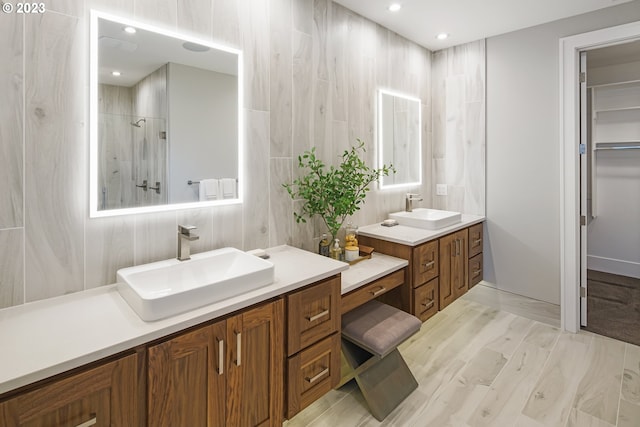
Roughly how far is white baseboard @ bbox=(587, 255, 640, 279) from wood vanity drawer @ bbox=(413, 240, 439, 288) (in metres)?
3.02

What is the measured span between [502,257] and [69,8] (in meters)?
3.47

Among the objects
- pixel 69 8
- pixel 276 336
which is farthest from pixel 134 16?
pixel 276 336

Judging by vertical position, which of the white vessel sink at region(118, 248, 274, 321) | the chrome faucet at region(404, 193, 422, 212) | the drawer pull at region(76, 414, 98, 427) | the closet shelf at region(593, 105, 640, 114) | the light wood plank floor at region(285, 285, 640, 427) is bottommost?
the light wood plank floor at region(285, 285, 640, 427)

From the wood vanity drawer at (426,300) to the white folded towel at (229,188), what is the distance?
136 cm

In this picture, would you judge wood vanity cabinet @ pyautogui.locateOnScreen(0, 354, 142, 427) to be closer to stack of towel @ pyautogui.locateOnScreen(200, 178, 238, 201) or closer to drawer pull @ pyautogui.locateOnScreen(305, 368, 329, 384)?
drawer pull @ pyautogui.locateOnScreen(305, 368, 329, 384)

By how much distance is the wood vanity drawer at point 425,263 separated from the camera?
7.45 feet

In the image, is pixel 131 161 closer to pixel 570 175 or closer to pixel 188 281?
pixel 188 281

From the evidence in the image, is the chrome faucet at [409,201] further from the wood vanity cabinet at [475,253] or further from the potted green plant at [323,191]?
the potted green plant at [323,191]

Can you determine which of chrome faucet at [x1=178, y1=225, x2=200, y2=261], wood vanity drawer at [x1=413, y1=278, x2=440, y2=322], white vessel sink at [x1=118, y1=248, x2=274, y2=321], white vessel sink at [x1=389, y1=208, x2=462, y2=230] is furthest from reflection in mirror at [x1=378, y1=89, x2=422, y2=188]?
chrome faucet at [x1=178, y1=225, x2=200, y2=261]

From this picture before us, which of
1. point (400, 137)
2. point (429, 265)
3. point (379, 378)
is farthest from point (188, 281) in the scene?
point (400, 137)

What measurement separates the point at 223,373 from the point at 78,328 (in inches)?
20.0

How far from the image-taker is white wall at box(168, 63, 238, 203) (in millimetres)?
1673

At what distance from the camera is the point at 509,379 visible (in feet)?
7.19

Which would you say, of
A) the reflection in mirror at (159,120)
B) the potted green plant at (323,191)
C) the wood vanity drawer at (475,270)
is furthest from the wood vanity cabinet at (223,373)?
the wood vanity drawer at (475,270)
